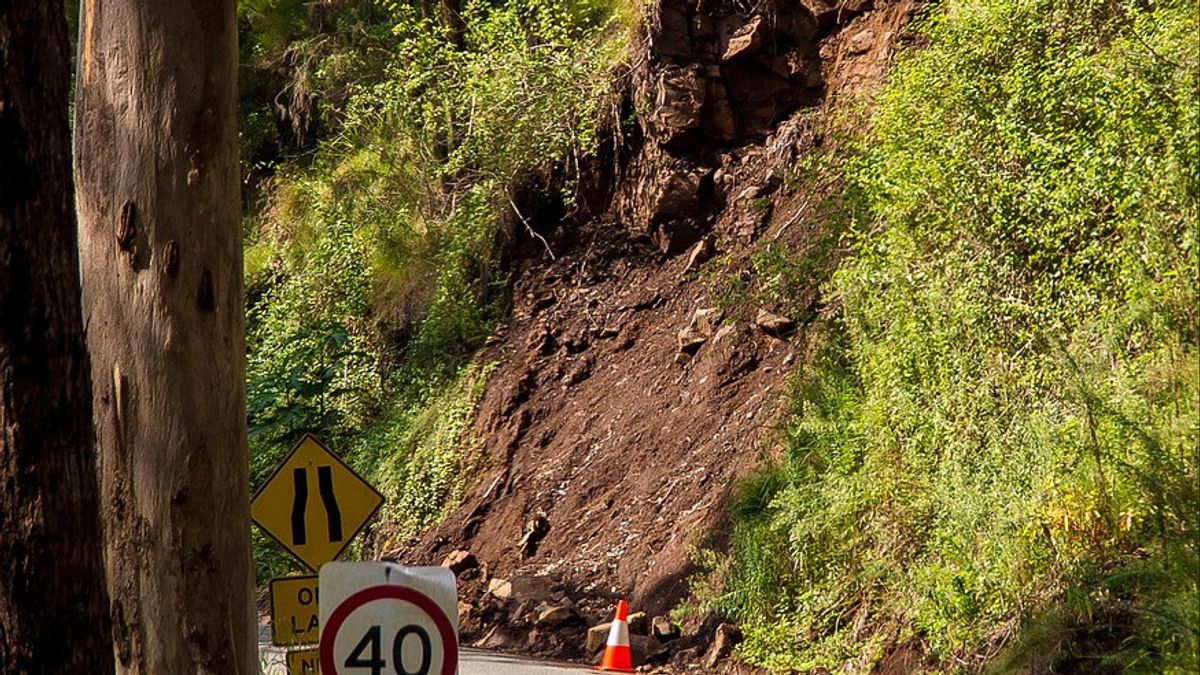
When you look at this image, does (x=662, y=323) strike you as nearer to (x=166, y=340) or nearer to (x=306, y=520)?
(x=306, y=520)

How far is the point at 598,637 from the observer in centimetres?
1448

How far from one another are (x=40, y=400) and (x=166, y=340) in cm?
158

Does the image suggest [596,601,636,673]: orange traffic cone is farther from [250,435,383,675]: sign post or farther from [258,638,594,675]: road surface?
[250,435,383,675]: sign post

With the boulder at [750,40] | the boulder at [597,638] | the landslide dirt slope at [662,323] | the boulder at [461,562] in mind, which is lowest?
the boulder at [461,562]

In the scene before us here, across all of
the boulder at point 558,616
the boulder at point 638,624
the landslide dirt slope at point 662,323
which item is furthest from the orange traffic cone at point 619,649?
the landslide dirt slope at point 662,323

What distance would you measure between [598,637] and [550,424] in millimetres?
5004

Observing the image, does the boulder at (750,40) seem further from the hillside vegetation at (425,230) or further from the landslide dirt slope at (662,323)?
the hillside vegetation at (425,230)

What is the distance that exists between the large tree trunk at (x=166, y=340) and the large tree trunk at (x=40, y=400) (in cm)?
137

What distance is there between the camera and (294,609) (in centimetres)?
1005

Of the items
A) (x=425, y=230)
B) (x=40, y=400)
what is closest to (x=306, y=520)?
(x=40, y=400)

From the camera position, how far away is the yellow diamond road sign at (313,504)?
393 inches

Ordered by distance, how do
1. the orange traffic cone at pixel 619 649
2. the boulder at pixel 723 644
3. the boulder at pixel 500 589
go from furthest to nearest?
the boulder at pixel 500 589
the boulder at pixel 723 644
the orange traffic cone at pixel 619 649

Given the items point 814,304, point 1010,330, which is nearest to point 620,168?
point 814,304

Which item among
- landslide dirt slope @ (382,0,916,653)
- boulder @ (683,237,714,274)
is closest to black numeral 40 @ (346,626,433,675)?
landslide dirt slope @ (382,0,916,653)
